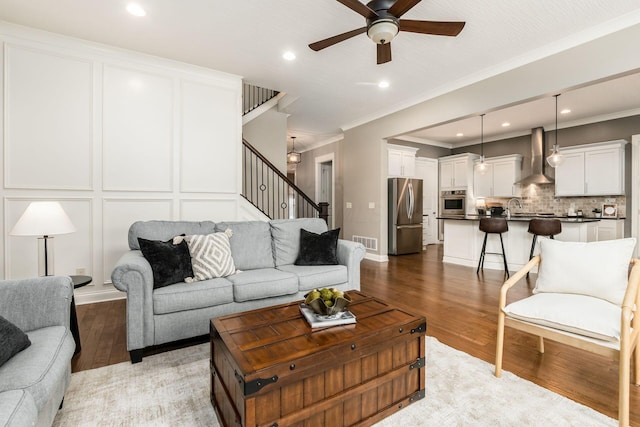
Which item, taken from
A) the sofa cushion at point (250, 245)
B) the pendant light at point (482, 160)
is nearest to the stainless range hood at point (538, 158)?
the pendant light at point (482, 160)

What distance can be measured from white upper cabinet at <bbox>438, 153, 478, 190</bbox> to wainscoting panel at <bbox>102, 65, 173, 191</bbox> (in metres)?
6.87

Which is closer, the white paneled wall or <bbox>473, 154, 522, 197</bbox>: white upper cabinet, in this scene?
the white paneled wall

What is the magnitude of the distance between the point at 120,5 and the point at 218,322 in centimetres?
298

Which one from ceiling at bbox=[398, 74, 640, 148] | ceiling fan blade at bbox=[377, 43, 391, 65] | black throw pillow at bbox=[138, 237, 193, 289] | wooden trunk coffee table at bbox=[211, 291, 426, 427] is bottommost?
wooden trunk coffee table at bbox=[211, 291, 426, 427]

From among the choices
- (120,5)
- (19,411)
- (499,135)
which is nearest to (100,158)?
(120,5)

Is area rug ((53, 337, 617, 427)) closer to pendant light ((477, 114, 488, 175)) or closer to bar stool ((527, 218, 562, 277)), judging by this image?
bar stool ((527, 218, 562, 277))

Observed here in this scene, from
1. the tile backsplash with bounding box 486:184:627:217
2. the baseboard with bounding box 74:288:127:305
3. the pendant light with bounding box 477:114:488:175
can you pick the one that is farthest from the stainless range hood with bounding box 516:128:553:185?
the baseboard with bounding box 74:288:127:305

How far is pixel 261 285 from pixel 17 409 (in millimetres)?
1633

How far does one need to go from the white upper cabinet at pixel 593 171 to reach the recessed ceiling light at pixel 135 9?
7.54 meters

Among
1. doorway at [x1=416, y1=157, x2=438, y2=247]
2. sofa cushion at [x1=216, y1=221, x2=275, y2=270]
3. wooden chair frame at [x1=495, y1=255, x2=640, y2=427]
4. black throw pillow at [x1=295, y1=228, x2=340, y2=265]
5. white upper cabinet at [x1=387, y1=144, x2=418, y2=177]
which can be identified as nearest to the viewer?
wooden chair frame at [x1=495, y1=255, x2=640, y2=427]

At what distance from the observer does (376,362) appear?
1.53 m

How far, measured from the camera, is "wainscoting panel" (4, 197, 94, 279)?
314 centimetres

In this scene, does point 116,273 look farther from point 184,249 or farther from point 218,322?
point 218,322

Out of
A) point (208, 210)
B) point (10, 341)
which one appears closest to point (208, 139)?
point (208, 210)
